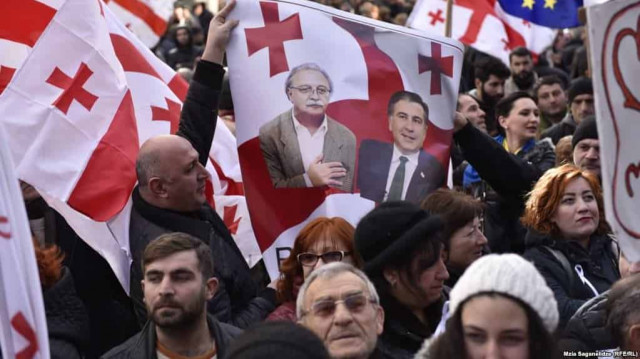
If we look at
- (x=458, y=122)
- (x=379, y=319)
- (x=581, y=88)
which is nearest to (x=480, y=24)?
(x=581, y=88)

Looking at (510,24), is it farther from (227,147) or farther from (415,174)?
(415,174)

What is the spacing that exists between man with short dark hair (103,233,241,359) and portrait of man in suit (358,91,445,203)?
1.27 m

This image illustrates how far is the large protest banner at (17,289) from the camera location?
4266 millimetres

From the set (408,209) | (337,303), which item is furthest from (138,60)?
(337,303)

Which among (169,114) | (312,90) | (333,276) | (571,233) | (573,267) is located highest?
(312,90)

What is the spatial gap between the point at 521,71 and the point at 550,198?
6.35 m

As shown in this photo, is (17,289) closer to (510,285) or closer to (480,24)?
(510,285)

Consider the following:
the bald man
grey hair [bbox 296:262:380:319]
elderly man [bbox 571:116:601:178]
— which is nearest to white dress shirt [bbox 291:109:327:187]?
the bald man

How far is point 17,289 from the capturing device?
4.27 meters

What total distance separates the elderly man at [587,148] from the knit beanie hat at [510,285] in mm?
3351

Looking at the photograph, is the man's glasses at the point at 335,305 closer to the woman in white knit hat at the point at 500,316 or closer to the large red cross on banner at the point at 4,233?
the woman in white knit hat at the point at 500,316

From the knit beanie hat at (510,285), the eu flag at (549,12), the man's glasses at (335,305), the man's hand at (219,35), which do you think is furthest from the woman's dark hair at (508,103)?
the knit beanie hat at (510,285)

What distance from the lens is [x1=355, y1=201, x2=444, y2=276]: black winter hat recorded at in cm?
531

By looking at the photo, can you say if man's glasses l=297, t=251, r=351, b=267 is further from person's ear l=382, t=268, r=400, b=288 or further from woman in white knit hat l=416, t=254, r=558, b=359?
woman in white knit hat l=416, t=254, r=558, b=359
